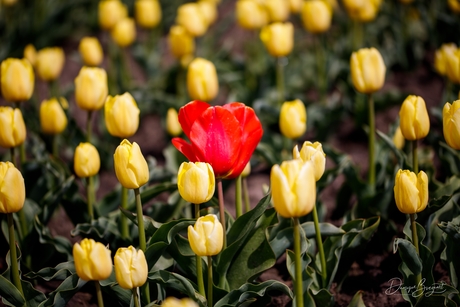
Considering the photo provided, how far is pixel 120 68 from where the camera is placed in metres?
4.00

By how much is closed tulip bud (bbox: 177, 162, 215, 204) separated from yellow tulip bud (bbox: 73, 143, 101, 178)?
609 mm

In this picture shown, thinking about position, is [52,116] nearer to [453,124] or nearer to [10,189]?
[10,189]

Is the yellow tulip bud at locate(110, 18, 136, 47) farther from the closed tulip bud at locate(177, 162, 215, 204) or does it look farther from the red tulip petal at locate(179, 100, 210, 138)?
the closed tulip bud at locate(177, 162, 215, 204)

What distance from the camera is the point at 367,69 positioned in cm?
227

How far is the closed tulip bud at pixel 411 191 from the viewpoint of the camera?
172cm

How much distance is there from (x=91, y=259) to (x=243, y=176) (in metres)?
0.83

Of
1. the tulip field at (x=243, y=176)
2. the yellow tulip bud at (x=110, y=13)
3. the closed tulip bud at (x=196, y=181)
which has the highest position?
the yellow tulip bud at (x=110, y=13)

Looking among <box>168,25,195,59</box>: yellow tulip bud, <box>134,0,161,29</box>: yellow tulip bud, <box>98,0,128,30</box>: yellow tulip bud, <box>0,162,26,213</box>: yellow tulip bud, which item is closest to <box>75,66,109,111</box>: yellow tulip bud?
<box>0,162,26,213</box>: yellow tulip bud

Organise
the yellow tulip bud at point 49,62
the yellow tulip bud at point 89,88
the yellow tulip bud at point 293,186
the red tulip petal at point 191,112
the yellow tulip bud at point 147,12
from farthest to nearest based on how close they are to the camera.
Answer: the yellow tulip bud at point 147,12 → the yellow tulip bud at point 49,62 → the yellow tulip bud at point 89,88 → the red tulip petal at point 191,112 → the yellow tulip bud at point 293,186

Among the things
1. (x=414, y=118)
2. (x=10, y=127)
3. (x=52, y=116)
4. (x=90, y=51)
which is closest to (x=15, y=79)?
(x=52, y=116)

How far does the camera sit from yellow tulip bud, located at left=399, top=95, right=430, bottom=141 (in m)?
Result: 1.96

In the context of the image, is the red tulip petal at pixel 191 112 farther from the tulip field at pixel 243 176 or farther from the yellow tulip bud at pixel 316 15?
the yellow tulip bud at pixel 316 15

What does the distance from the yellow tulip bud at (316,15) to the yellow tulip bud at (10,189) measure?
2.19m

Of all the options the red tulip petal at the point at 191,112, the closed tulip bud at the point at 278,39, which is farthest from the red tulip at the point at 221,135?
the closed tulip bud at the point at 278,39
